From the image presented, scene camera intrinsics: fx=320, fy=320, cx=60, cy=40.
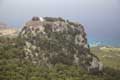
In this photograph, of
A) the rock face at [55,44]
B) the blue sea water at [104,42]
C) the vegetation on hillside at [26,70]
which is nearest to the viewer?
the vegetation on hillside at [26,70]

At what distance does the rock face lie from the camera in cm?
5775

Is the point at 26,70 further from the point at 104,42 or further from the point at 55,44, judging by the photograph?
the point at 104,42

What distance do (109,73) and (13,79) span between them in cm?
2578

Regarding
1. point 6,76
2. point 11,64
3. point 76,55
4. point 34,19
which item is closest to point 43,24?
point 34,19

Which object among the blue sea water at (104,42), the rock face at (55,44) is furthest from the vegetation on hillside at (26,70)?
the blue sea water at (104,42)

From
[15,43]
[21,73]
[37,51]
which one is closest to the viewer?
[21,73]

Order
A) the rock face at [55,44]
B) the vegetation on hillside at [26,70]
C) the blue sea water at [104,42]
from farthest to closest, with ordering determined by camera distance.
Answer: the blue sea water at [104,42]
the rock face at [55,44]
the vegetation on hillside at [26,70]

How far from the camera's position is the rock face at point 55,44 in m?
57.8

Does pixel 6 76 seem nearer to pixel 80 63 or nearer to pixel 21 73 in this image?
pixel 21 73

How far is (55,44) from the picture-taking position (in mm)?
58656

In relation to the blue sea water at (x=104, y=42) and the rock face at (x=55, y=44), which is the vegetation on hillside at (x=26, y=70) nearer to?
the rock face at (x=55, y=44)

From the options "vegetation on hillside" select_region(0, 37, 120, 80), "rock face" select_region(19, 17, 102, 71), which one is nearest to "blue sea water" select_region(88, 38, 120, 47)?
"vegetation on hillside" select_region(0, 37, 120, 80)

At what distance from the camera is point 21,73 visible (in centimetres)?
4700

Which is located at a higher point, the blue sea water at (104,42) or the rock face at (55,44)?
the rock face at (55,44)
